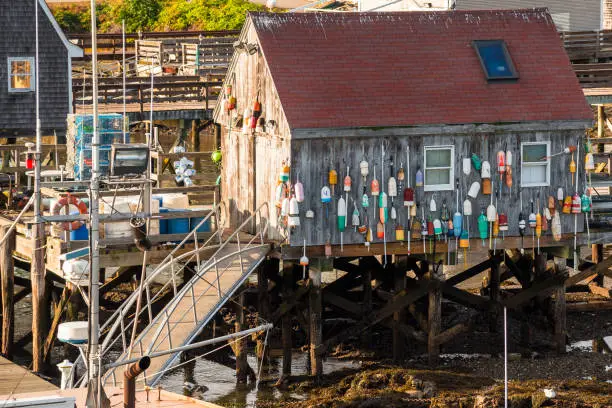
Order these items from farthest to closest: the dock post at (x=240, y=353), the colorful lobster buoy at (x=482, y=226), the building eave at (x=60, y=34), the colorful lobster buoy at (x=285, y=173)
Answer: the building eave at (x=60, y=34) < the colorful lobster buoy at (x=482, y=226) < the dock post at (x=240, y=353) < the colorful lobster buoy at (x=285, y=173)

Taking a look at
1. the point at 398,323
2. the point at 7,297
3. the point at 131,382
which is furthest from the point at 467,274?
the point at 131,382

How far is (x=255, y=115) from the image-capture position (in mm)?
29891

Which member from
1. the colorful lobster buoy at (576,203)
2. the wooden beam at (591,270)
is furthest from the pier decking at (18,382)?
the wooden beam at (591,270)

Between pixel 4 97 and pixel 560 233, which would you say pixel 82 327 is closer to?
pixel 560 233

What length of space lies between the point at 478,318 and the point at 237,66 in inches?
258

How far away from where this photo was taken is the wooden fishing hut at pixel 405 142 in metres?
28.9

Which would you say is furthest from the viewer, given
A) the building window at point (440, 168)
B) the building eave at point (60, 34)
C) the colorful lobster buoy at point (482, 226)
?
the building eave at point (60, 34)

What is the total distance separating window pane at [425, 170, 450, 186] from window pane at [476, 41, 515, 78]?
6.78 feet

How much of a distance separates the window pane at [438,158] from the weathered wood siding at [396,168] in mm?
152

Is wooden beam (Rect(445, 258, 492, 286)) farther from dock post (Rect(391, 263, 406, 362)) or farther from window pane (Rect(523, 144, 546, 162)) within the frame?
window pane (Rect(523, 144, 546, 162))

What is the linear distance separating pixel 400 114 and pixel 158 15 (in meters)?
46.8

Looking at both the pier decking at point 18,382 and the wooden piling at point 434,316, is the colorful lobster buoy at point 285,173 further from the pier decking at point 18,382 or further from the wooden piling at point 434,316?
the pier decking at point 18,382

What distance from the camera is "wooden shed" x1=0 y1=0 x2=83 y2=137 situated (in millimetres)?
39469

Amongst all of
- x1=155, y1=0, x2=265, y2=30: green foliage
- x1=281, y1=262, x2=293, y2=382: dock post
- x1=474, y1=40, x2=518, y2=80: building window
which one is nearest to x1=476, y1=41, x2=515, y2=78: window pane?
x1=474, y1=40, x2=518, y2=80: building window
